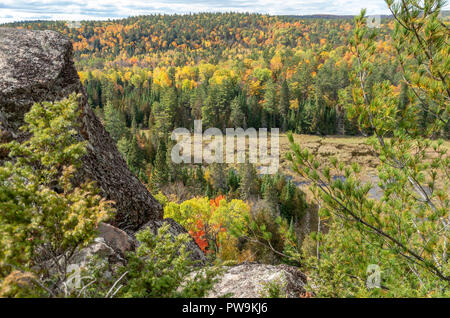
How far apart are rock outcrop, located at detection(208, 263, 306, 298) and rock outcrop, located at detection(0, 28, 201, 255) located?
3604 mm

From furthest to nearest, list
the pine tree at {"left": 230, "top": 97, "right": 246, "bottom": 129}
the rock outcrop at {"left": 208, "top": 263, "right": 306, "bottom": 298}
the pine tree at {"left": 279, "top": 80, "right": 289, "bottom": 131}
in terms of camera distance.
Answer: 1. the pine tree at {"left": 279, "top": 80, "right": 289, "bottom": 131}
2. the pine tree at {"left": 230, "top": 97, "right": 246, "bottom": 129}
3. the rock outcrop at {"left": 208, "top": 263, "right": 306, "bottom": 298}

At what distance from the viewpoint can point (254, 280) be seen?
6.40 m

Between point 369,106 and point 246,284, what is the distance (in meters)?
4.34

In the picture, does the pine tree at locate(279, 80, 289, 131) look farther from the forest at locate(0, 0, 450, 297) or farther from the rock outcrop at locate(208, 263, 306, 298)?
the rock outcrop at locate(208, 263, 306, 298)

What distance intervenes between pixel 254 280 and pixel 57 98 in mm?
7131

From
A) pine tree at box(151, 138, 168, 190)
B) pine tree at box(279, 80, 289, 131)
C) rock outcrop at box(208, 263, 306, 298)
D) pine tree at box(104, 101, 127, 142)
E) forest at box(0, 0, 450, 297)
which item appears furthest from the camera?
pine tree at box(279, 80, 289, 131)

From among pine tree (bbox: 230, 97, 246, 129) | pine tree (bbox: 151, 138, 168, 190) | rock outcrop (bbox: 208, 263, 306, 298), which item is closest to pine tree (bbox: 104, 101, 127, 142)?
pine tree (bbox: 151, 138, 168, 190)

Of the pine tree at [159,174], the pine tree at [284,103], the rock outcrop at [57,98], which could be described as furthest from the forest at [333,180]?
the rock outcrop at [57,98]

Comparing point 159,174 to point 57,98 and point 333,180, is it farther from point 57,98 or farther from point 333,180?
point 333,180

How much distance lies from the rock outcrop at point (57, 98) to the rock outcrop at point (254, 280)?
360 centimetres

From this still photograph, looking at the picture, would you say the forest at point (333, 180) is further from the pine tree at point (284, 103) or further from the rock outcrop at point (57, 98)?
the rock outcrop at point (57, 98)

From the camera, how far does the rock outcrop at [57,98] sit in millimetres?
7492

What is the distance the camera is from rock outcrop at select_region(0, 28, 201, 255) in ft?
24.6
